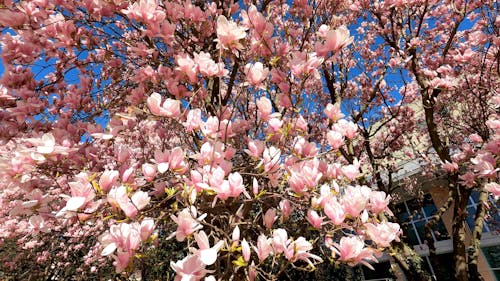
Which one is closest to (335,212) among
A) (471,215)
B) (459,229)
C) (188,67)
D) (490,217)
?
(188,67)

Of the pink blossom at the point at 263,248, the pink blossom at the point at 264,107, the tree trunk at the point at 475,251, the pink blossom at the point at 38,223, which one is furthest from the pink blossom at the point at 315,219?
the tree trunk at the point at 475,251

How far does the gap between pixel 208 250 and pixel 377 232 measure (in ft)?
2.64

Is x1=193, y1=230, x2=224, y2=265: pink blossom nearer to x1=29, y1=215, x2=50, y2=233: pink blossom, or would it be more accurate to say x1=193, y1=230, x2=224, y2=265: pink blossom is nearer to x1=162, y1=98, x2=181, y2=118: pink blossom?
x1=162, y1=98, x2=181, y2=118: pink blossom

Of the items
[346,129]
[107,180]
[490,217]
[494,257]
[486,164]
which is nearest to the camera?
[107,180]

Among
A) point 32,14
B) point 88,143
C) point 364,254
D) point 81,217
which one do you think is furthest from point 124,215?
point 32,14

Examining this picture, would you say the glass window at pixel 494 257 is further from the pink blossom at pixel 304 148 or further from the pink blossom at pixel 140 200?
the pink blossom at pixel 140 200

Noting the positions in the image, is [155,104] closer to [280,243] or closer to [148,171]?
[148,171]

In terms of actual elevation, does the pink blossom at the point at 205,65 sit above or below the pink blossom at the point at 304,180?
above

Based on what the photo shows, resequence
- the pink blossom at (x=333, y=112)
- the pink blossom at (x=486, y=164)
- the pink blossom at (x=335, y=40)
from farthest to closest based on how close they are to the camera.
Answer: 1. the pink blossom at (x=486, y=164)
2. the pink blossom at (x=333, y=112)
3. the pink blossom at (x=335, y=40)

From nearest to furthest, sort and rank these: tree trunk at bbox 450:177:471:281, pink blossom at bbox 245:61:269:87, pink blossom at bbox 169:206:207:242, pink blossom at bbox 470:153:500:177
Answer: pink blossom at bbox 169:206:207:242
pink blossom at bbox 245:61:269:87
pink blossom at bbox 470:153:500:177
tree trunk at bbox 450:177:471:281

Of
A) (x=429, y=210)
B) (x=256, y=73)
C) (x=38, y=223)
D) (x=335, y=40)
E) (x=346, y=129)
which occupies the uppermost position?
(x=335, y=40)

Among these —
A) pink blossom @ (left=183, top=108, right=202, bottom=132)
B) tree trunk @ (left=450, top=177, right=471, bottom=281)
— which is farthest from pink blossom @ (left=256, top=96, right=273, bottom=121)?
A: tree trunk @ (left=450, top=177, right=471, bottom=281)

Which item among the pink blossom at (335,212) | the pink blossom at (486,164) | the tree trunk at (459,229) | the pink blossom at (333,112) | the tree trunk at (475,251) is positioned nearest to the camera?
the pink blossom at (335,212)

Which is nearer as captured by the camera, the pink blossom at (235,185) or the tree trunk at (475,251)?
the pink blossom at (235,185)
